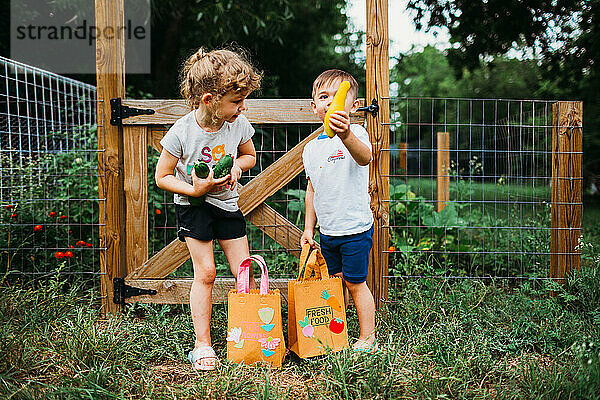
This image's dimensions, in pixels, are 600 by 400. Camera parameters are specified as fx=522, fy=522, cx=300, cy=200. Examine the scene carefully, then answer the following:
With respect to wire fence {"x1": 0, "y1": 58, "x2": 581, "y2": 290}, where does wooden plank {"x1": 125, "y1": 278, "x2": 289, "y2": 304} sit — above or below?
below

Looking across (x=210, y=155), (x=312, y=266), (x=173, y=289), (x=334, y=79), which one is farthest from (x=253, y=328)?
(x=334, y=79)

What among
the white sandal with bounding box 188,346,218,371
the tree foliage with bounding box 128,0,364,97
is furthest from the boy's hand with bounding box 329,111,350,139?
the tree foliage with bounding box 128,0,364,97

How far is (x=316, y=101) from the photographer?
298cm

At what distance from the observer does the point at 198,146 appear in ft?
9.46

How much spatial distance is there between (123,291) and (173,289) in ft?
1.14

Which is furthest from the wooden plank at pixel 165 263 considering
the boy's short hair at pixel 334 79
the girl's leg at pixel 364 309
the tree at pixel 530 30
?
the tree at pixel 530 30

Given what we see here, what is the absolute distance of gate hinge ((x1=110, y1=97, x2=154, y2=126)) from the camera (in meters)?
3.57

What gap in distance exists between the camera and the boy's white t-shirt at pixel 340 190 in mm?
2982

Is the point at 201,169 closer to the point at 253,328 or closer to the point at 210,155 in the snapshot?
the point at 210,155

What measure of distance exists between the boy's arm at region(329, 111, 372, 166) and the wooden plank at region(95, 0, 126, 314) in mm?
1752

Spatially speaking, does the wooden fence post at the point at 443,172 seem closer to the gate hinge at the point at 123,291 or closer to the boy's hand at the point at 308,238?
the boy's hand at the point at 308,238

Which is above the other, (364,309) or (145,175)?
(145,175)

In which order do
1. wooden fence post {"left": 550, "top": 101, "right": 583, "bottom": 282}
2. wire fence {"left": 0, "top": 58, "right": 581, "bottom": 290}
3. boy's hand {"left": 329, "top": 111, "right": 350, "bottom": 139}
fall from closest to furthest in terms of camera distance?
boy's hand {"left": 329, "top": 111, "right": 350, "bottom": 139}
wooden fence post {"left": 550, "top": 101, "right": 583, "bottom": 282}
wire fence {"left": 0, "top": 58, "right": 581, "bottom": 290}

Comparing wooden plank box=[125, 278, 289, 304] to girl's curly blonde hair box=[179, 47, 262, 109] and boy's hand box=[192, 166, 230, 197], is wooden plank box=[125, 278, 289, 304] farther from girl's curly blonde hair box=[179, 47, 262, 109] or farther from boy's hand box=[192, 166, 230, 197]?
girl's curly blonde hair box=[179, 47, 262, 109]
